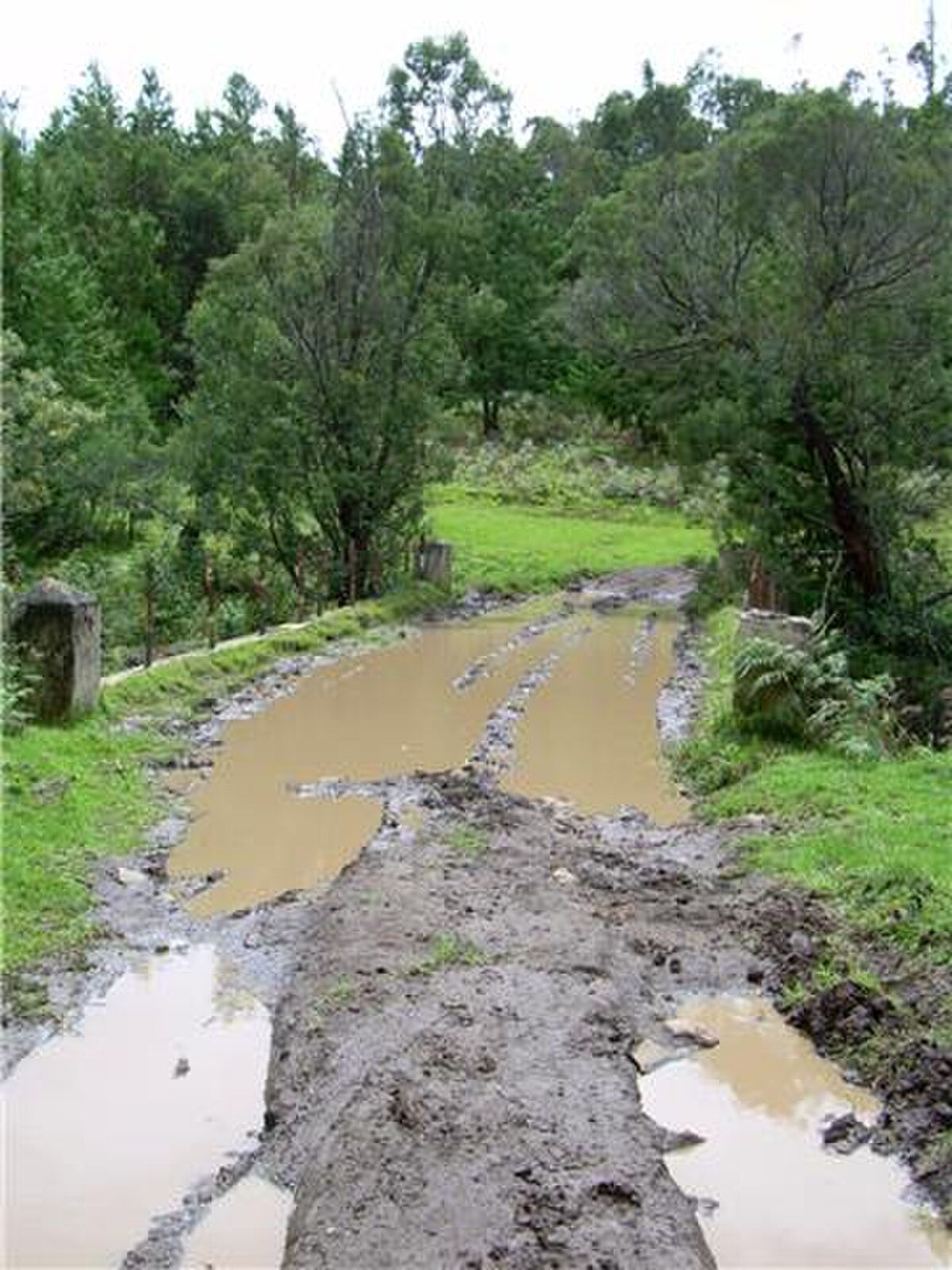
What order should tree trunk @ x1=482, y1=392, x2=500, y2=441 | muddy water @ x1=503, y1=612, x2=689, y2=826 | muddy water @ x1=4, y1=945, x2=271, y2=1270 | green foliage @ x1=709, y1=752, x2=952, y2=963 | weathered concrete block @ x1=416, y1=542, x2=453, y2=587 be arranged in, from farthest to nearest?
1. tree trunk @ x1=482, y1=392, x2=500, y2=441
2. weathered concrete block @ x1=416, y1=542, x2=453, y2=587
3. muddy water @ x1=503, y1=612, x2=689, y2=826
4. green foliage @ x1=709, y1=752, x2=952, y2=963
5. muddy water @ x1=4, y1=945, x2=271, y2=1270

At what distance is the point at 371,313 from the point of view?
26125 millimetres

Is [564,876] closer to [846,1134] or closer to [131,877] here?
[131,877]

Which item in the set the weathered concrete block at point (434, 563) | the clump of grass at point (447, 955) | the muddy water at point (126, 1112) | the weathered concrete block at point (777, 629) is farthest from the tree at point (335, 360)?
the muddy water at point (126, 1112)

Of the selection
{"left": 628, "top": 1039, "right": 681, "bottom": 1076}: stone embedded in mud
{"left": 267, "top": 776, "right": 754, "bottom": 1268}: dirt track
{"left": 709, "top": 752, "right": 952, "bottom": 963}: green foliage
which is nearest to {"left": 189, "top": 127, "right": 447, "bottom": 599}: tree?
{"left": 709, "top": 752, "right": 952, "bottom": 963}: green foliage

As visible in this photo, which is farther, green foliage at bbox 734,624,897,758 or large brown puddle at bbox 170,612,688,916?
green foliage at bbox 734,624,897,758

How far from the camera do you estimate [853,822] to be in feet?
32.8

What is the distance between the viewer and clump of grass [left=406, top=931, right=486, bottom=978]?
7.39m

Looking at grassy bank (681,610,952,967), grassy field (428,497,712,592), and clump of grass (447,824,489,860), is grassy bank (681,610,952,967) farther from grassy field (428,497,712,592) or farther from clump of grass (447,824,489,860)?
grassy field (428,497,712,592)

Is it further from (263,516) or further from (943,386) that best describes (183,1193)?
(263,516)

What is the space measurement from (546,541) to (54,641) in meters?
24.3

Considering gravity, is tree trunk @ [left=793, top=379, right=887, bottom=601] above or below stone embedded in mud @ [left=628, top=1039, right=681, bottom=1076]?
above

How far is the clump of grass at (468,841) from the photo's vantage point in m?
9.80

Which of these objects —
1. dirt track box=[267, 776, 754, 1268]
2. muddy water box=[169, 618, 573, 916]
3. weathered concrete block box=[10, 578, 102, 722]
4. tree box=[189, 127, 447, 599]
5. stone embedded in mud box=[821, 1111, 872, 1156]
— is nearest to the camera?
dirt track box=[267, 776, 754, 1268]

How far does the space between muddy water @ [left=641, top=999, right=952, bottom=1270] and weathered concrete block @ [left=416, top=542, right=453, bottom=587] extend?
21554mm
